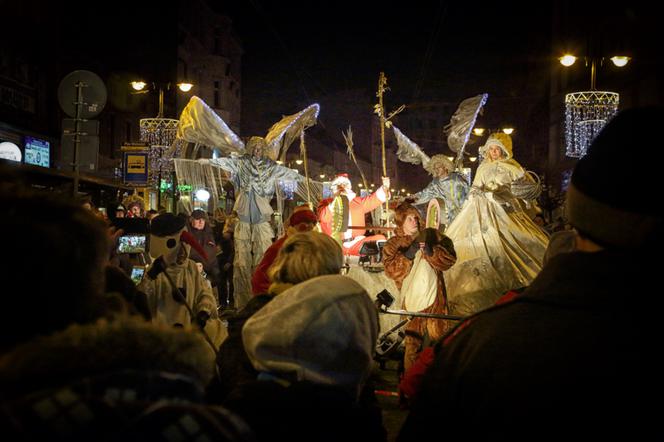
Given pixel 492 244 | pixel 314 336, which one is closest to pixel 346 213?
pixel 492 244

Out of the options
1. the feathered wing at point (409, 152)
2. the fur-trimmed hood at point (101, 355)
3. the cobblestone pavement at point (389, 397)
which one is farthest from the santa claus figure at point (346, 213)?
the fur-trimmed hood at point (101, 355)

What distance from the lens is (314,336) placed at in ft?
8.02

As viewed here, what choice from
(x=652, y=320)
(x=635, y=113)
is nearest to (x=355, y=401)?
(x=652, y=320)

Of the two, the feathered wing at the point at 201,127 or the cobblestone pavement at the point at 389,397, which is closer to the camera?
the cobblestone pavement at the point at 389,397

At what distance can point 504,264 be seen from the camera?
8.91 metres

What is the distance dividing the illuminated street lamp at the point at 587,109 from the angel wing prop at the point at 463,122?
11.7ft

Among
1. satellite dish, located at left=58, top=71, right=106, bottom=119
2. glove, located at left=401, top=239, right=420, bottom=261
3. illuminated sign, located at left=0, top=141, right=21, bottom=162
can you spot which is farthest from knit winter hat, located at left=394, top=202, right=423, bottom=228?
illuminated sign, located at left=0, top=141, right=21, bottom=162

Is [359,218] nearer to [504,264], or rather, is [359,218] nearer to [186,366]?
[504,264]

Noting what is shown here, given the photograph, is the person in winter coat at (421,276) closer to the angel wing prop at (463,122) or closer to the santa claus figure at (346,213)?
the santa claus figure at (346,213)

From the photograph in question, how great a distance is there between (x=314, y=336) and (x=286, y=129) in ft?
30.3

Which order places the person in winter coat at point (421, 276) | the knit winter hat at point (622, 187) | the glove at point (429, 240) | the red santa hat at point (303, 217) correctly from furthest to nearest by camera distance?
the red santa hat at point (303, 217), the glove at point (429, 240), the person in winter coat at point (421, 276), the knit winter hat at point (622, 187)

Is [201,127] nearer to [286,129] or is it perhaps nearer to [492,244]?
[286,129]

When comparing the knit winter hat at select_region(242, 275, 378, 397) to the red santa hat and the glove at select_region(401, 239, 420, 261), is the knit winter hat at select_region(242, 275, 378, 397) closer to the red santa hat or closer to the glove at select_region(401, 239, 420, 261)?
the red santa hat

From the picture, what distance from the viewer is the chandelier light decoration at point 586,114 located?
14747 millimetres
